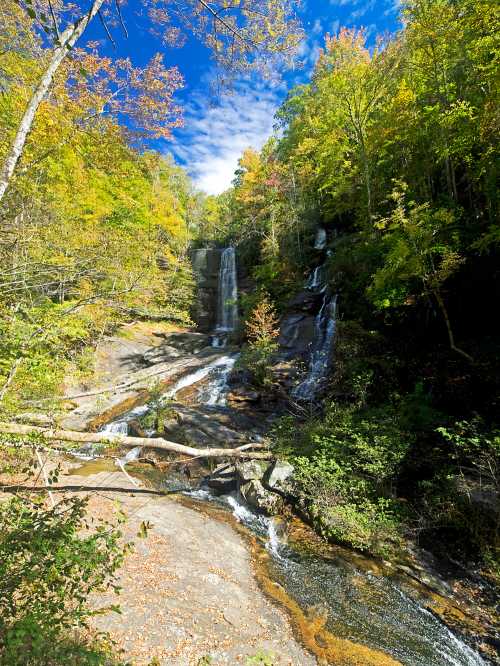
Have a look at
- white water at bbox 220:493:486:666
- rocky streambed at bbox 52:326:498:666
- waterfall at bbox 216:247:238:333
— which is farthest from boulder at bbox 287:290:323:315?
white water at bbox 220:493:486:666

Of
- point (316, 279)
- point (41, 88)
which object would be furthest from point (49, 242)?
point (316, 279)

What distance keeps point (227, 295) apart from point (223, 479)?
21325 millimetres

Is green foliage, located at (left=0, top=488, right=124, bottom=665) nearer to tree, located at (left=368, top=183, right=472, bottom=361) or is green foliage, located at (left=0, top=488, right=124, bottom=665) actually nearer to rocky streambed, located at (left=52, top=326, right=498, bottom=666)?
rocky streambed, located at (left=52, top=326, right=498, bottom=666)

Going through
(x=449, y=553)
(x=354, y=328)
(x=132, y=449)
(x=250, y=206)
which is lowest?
(x=132, y=449)

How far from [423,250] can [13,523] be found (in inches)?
383

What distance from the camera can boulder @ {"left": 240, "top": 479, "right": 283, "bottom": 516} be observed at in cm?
745

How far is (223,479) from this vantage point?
28.6 ft

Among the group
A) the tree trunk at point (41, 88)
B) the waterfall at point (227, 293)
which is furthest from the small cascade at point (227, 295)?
the tree trunk at point (41, 88)

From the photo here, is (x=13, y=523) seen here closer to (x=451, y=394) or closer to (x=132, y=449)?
(x=132, y=449)

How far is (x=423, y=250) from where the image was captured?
8742 millimetres

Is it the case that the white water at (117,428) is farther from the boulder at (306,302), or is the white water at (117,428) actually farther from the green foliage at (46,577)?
the boulder at (306,302)

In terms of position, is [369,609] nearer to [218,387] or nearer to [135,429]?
[135,429]

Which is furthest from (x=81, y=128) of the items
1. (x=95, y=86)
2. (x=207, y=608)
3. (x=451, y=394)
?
(x=451, y=394)

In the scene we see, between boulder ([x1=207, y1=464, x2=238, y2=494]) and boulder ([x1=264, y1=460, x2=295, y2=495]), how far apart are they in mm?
1100
